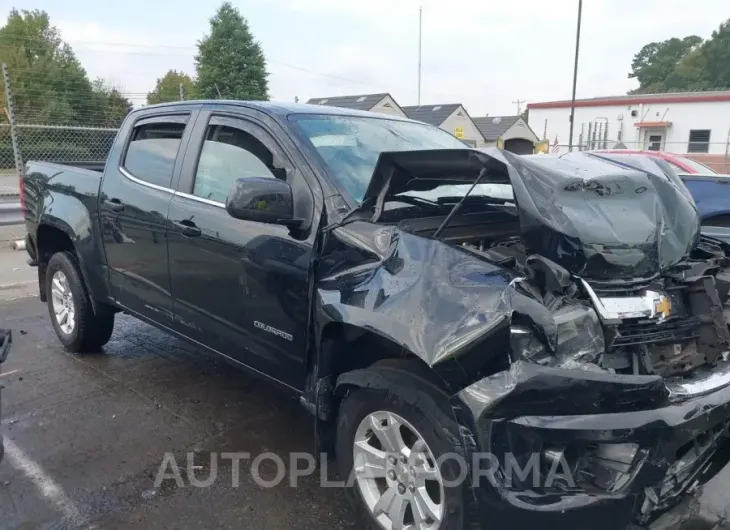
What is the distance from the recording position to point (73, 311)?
4.75 meters

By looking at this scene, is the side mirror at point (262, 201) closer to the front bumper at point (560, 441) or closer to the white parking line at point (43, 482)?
the front bumper at point (560, 441)

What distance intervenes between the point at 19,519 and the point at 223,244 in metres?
1.59

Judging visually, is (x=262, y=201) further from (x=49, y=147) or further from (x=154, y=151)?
(x=49, y=147)

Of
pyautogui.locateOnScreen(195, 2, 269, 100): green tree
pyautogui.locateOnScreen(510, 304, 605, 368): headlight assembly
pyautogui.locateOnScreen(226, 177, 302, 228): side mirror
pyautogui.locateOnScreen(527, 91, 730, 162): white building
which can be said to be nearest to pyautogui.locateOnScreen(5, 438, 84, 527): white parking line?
pyautogui.locateOnScreen(226, 177, 302, 228): side mirror

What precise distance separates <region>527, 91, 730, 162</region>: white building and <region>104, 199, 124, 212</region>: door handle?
2907 centimetres

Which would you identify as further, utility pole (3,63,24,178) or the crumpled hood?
utility pole (3,63,24,178)

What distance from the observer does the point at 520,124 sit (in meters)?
35.8

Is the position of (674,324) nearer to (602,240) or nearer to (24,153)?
(602,240)

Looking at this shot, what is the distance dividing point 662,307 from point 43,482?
10.0 ft

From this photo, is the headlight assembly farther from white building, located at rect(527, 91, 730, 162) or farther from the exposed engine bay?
white building, located at rect(527, 91, 730, 162)

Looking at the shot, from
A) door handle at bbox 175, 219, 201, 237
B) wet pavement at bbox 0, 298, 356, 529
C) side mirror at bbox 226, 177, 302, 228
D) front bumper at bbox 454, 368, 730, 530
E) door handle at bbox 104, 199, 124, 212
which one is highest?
side mirror at bbox 226, 177, 302, 228

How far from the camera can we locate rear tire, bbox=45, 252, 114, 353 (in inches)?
182

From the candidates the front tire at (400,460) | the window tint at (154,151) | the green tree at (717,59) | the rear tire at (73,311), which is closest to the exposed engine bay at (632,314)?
the front tire at (400,460)

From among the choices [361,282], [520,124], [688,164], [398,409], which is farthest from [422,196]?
[520,124]
